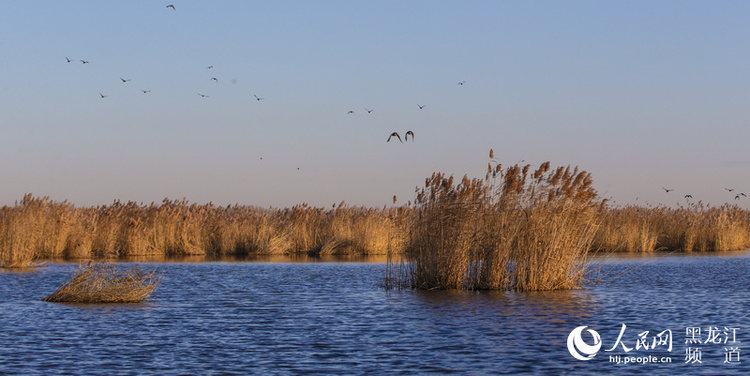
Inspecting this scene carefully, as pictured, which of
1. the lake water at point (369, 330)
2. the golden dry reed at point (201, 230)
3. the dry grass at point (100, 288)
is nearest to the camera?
the lake water at point (369, 330)

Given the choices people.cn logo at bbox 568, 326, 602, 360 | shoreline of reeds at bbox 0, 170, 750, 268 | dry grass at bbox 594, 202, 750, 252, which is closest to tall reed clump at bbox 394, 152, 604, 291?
people.cn logo at bbox 568, 326, 602, 360

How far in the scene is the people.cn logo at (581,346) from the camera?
1096cm

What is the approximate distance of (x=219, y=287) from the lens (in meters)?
20.3

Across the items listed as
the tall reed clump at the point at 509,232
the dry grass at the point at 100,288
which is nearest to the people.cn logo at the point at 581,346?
the tall reed clump at the point at 509,232

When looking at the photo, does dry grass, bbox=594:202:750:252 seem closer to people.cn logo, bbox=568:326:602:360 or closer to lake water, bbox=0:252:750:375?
lake water, bbox=0:252:750:375

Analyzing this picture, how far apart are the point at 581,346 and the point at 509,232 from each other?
6399 millimetres

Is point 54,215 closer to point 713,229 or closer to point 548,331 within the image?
point 548,331

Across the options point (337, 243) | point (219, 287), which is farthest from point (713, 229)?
point (219, 287)

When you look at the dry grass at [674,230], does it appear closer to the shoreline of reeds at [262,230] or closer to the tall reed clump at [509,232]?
the shoreline of reeds at [262,230]

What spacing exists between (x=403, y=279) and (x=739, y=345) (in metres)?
9.86

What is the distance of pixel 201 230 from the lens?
121 ft

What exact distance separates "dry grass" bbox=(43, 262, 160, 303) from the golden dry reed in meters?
13.5

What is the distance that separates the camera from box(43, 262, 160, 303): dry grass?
1667cm

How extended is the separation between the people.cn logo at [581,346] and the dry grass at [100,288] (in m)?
8.59
